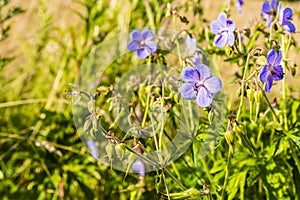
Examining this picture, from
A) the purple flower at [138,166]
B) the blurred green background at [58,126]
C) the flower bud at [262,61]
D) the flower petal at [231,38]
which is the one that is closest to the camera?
the flower bud at [262,61]

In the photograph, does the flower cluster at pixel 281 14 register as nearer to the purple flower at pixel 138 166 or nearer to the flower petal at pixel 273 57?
the flower petal at pixel 273 57

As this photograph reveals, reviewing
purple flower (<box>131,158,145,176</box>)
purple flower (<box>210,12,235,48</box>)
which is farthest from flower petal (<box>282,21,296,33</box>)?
purple flower (<box>131,158,145,176</box>)

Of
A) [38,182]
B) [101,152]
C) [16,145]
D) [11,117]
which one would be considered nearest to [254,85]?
[101,152]

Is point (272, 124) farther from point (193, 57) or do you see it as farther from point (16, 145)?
point (16, 145)

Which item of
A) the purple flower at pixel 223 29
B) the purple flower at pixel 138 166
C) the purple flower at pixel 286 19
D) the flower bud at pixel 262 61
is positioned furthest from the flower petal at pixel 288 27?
the purple flower at pixel 138 166

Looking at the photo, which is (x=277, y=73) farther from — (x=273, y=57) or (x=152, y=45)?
(x=152, y=45)

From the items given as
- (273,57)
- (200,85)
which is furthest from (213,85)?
(273,57)
